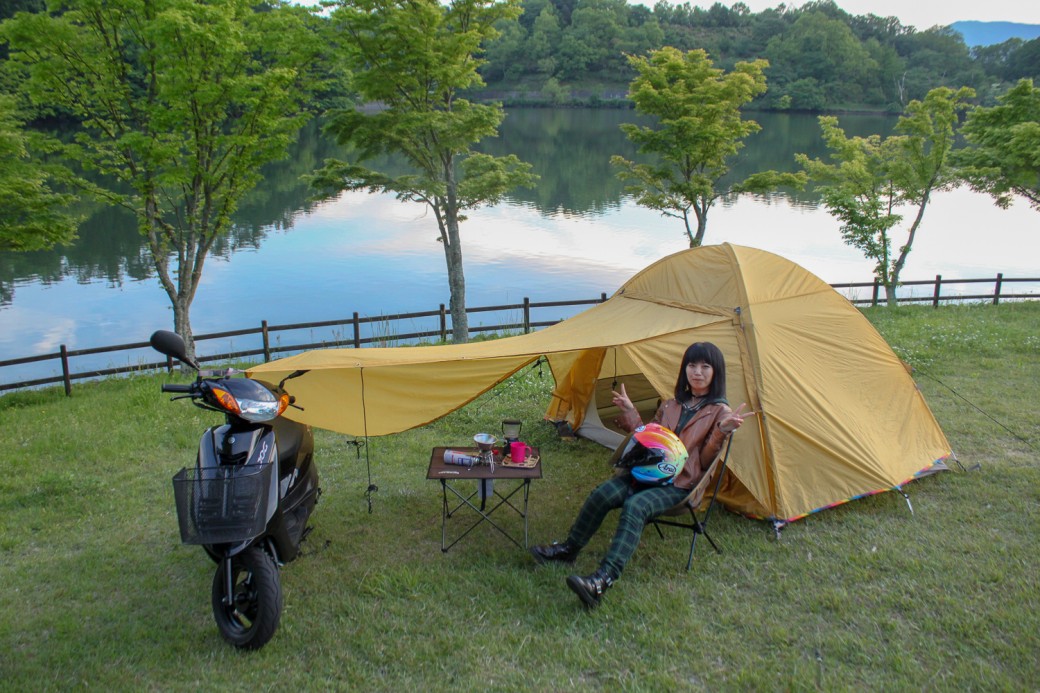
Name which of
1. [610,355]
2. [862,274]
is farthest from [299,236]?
[610,355]

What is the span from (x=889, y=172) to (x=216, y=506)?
48.1ft

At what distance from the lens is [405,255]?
67.8 ft

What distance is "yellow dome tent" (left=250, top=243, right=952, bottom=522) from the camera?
15.1 feet

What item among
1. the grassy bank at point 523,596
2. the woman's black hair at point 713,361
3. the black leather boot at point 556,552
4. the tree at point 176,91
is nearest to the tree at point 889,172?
the grassy bank at point 523,596

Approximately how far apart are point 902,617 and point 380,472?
3.75 m

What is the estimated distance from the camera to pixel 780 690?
3084 mm

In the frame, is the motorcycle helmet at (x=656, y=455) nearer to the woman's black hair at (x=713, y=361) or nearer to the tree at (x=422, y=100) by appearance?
the woman's black hair at (x=713, y=361)

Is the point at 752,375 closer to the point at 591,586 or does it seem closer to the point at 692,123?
the point at 591,586

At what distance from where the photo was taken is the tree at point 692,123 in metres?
12.3

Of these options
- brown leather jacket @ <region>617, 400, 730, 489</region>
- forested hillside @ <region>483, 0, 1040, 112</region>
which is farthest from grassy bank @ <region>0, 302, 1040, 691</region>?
forested hillside @ <region>483, 0, 1040, 112</region>

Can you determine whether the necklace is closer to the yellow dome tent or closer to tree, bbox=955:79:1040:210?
the yellow dome tent

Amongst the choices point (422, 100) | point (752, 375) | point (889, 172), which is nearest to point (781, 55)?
point (889, 172)

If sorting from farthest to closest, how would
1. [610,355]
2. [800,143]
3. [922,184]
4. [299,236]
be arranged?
1. [800,143]
2. [299,236]
3. [922,184]
4. [610,355]

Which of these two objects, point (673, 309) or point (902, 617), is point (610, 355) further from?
point (902, 617)
